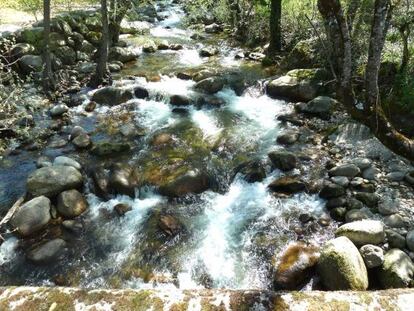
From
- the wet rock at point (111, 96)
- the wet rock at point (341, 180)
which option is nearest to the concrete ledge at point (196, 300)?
the wet rock at point (341, 180)

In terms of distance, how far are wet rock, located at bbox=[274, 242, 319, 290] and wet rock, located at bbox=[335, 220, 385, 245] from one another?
68 centimetres

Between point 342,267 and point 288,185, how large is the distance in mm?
3097

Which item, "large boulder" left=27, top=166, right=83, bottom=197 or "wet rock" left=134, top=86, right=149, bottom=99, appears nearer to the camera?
"large boulder" left=27, top=166, right=83, bottom=197

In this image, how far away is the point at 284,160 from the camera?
9.85 metres

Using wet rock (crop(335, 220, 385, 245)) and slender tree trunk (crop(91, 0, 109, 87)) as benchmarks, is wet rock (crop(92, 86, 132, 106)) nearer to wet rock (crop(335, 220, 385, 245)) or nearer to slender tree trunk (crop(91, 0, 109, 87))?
slender tree trunk (crop(91, 0, 109, 87))

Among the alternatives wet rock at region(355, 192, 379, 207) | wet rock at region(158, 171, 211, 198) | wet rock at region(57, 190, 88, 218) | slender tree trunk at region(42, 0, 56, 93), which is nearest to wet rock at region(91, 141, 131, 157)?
wet rock at region(57, 190, 88, 218)

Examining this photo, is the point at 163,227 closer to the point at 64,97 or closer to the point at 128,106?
the point at 128,106

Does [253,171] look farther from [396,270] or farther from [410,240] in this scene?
[396,270]

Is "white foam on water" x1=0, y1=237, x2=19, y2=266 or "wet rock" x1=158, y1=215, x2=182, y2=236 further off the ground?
"wet rock" x1=158, y1=215, x2=182, y2=236

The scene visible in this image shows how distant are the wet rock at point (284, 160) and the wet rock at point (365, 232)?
280cm

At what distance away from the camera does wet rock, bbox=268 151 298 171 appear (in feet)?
32.1

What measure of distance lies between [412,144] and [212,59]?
46.3ft

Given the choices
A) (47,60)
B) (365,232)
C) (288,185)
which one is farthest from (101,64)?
(365,232)

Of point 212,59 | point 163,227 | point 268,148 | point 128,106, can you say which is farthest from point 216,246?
point 212,59
